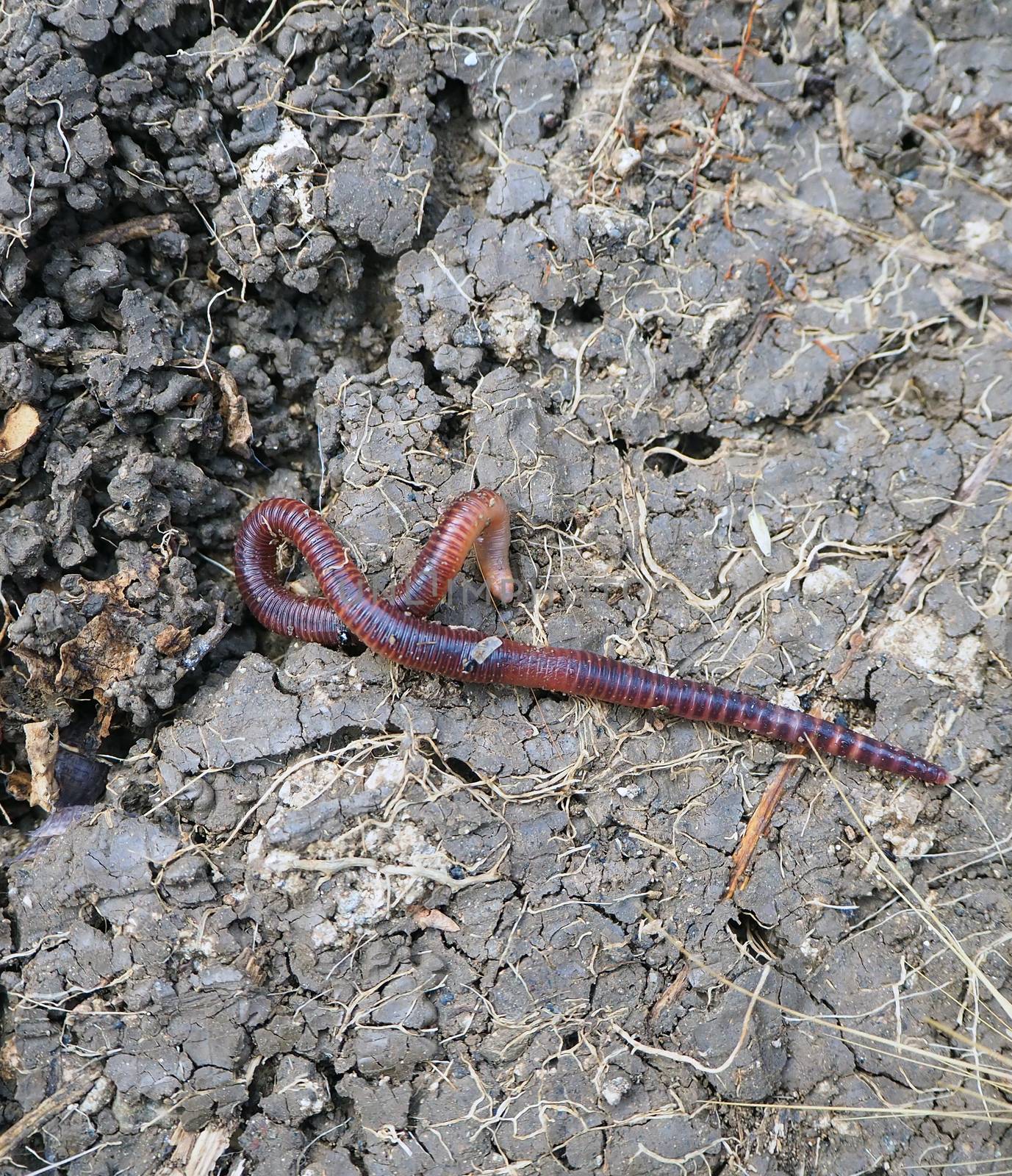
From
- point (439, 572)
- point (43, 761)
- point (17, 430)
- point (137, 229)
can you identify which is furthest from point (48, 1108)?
A: point (137, 229)

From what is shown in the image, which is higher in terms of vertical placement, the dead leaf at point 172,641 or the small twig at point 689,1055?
the dead leaf at point 172,641

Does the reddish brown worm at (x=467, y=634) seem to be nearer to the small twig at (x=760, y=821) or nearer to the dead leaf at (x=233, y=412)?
the small twig at (x=760, y=821)

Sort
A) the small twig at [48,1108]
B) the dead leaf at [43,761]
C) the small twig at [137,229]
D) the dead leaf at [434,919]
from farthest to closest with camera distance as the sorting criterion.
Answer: the small twig at [137,229]
the dead leaf at [43,761]
the dead leaf at [434,919]
the small twig at [48,1108]

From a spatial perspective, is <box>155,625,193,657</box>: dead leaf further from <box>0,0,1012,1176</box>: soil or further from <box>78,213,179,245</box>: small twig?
<box>78,213,179,245</box>: small twig

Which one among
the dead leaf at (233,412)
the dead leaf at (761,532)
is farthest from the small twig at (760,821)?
the dead leaf at (233,412)

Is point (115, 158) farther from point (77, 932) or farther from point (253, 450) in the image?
point (77, 932)

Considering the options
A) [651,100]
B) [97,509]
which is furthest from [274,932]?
[651,100]
